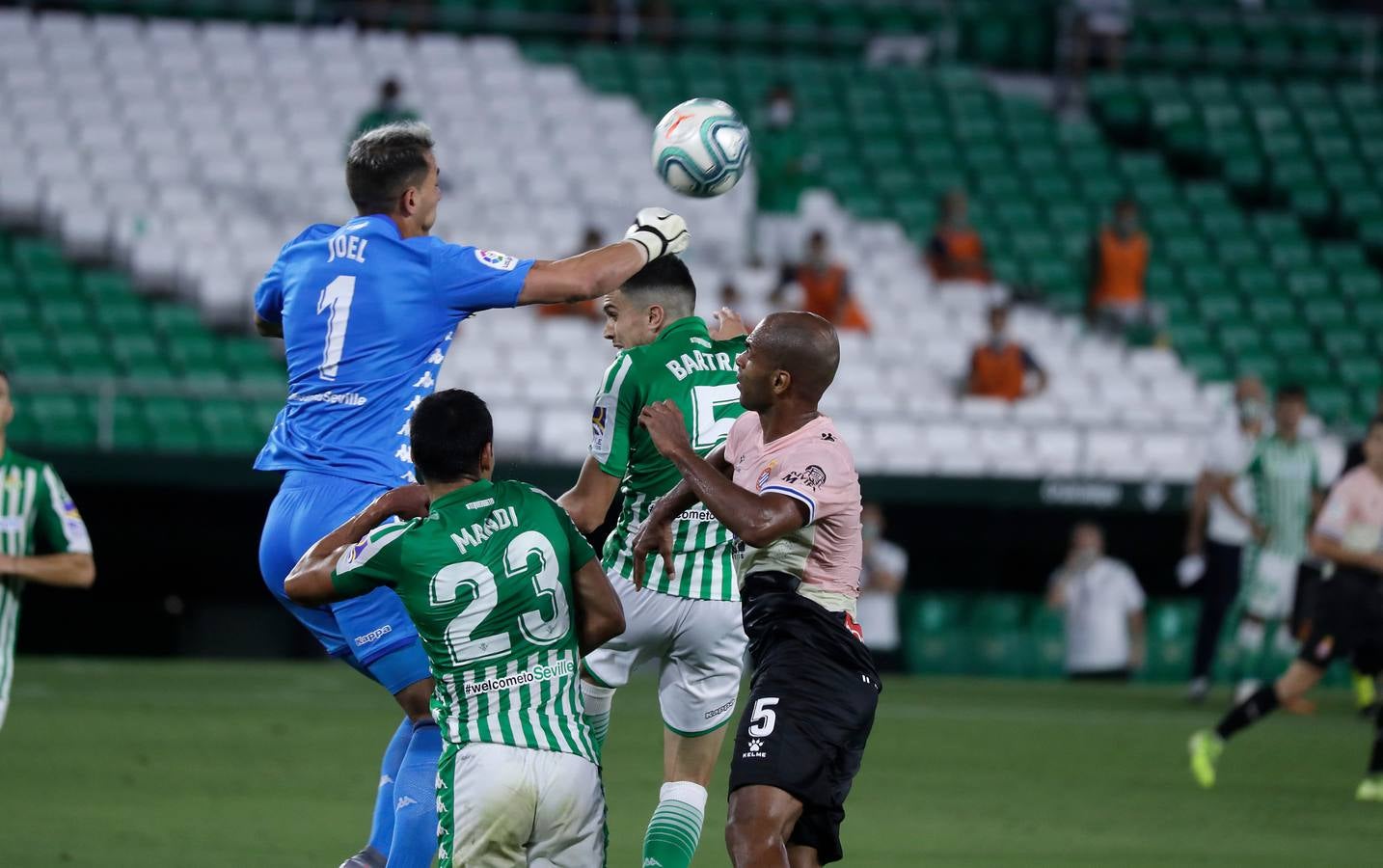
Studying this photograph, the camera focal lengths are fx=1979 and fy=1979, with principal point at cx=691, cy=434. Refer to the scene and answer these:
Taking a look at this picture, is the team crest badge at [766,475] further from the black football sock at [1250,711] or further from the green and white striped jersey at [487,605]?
the black football sock at [1250,711]

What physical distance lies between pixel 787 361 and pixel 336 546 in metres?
1.44

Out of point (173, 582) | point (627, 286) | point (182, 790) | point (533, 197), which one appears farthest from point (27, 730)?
point (533, 197)

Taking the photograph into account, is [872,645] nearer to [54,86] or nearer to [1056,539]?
[1056,539]

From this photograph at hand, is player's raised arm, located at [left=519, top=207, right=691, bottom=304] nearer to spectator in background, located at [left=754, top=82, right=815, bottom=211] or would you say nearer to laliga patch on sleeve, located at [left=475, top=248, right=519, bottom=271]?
laliga patch on sleeve, located at [left=475, top=248, right=519, bottom=271]

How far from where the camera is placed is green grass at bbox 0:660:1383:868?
27.2ft

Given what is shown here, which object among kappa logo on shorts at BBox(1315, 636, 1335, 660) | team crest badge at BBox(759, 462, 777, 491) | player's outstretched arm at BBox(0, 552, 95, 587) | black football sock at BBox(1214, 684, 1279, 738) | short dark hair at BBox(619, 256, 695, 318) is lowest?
black football sock at BBox(1214, 684, 1279, 738)

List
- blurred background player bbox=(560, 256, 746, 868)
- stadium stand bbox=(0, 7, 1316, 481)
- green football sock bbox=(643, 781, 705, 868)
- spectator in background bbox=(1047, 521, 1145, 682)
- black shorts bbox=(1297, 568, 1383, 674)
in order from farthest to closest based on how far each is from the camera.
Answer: stadium stand bbox=(0, 7, 1316, 481), spectator in background bbox=(1047, 521, 1145, 682), black shorts bbox=(1297, 568, 1383, 674), blurred background player bbox=(560, 256, 746, 868), green football sock bbox=(643, 781, 705, 868)

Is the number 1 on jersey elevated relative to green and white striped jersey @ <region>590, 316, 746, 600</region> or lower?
elevated

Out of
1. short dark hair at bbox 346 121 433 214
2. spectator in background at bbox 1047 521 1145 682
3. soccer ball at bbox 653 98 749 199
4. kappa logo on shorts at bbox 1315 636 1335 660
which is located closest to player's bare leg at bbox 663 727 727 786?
soccer ball at bbox 653 98 749 199

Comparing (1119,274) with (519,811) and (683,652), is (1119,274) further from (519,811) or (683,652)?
(519,811)

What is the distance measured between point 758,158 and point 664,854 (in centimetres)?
1446

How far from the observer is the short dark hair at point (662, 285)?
6.82m

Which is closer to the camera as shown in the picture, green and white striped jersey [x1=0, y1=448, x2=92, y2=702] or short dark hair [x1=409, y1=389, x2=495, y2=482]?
short dark hair [x1=409, y1=389, x2=495, y2=482]

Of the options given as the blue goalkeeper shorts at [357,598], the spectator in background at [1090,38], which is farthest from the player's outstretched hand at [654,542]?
the spectator in background at [1090,38]
